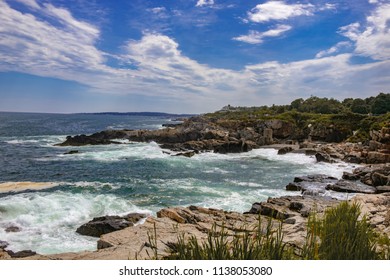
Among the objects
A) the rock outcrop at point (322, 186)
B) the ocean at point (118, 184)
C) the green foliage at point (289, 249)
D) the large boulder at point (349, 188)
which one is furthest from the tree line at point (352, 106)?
the green foliage at point (289, 249)

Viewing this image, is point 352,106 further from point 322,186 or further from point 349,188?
point 349,188

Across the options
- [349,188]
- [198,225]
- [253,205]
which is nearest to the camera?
[198,225]

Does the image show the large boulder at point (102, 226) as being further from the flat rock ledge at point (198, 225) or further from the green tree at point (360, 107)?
the green tree at point (360, 107)

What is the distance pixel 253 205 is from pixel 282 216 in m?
11.2

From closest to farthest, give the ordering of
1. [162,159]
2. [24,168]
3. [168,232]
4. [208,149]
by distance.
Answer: [168,232], [24,168], [162,159], [208,149]

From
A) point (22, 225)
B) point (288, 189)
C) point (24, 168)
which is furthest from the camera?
point (24, 168)

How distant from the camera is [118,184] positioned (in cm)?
2192

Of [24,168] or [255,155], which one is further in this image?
[255,155]

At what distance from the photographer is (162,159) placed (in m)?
33.5

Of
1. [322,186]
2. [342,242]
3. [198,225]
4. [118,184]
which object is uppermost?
[342,242]

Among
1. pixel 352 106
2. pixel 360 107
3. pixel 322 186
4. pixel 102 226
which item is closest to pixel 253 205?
pixel 102 226

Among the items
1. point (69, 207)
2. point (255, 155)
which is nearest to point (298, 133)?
point (255, 155)

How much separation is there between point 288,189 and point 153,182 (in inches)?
365
